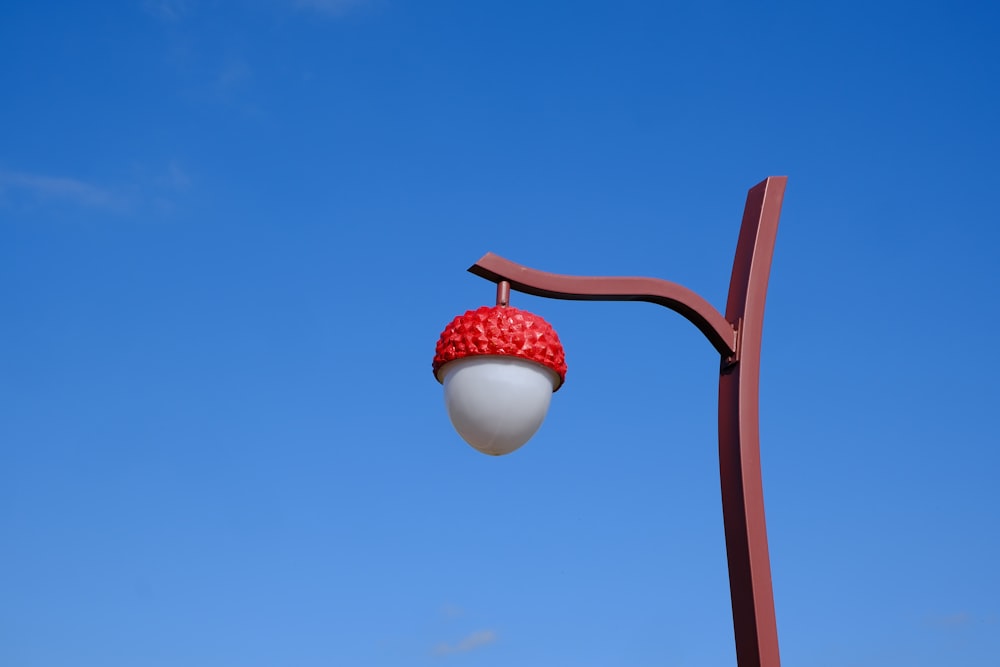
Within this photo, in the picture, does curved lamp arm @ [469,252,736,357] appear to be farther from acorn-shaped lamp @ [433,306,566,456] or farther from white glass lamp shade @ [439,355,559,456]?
white glass lamp shade @ [439,355,559,456]

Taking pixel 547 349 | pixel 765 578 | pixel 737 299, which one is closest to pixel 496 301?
pixel 547 349

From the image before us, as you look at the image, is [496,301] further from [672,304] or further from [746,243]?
[746,243]

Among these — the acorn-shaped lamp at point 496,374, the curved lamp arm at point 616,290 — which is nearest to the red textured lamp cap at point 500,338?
the acorn-shaped lamp at point 496,374

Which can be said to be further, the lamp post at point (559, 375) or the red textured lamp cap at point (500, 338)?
the red textured lamp cap at point (500, 338)

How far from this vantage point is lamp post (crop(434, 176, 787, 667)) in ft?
14.1

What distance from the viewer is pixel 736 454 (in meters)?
4.39

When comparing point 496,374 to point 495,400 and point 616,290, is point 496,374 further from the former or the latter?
point 616,290

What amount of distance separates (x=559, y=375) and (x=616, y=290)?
18.3 inches

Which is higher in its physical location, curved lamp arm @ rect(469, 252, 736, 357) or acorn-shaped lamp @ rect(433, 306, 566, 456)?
curved lamp arm @ rect(469, 252, 736, 357)

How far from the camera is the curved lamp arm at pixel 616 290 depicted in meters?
4.41

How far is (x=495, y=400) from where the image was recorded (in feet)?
14.4

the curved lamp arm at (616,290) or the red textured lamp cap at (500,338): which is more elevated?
the curved lamp arm at (616,290)

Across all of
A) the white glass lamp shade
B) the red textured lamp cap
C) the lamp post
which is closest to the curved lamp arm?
the lamp post

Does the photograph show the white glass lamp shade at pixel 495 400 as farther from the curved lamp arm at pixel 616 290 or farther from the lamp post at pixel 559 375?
the curved lamp arm at pixel 616 290
